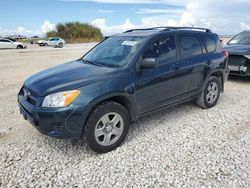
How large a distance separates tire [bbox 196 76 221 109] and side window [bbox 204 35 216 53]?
62 centimetres

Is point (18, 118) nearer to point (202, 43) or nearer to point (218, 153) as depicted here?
point (218, 153)

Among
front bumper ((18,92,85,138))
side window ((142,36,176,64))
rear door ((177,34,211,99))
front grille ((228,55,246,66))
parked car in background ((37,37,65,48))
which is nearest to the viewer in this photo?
front bumper ((18,92,85,138))

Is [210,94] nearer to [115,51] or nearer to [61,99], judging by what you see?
[115,51]

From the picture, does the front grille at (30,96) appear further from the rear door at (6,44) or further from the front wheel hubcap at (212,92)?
the rear door at (6,44)

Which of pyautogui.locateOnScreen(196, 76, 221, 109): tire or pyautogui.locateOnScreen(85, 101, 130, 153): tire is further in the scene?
pyautogui.locateOnScreen(196, 76, 221, 109): tire

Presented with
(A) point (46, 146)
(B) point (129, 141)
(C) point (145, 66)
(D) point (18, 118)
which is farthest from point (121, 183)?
(D) point (18, 118)

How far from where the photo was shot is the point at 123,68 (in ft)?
12.1

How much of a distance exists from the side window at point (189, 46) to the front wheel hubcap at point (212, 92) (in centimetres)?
87

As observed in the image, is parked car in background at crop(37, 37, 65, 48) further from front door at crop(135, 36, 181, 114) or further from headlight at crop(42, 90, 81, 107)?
headlight at crop(42, 90, 81, 107)

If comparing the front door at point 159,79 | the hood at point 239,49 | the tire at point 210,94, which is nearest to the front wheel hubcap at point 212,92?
the tire at point 210,94

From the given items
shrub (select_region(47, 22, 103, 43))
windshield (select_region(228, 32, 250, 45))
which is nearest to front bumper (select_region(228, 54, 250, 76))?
windshield (select_region(228, 32, 250, 45))

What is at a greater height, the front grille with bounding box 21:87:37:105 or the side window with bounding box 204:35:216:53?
the side window with bounding box 204:35:216:53

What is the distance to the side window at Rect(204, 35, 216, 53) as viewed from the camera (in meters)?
5.21

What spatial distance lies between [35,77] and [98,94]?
4.34 feet
